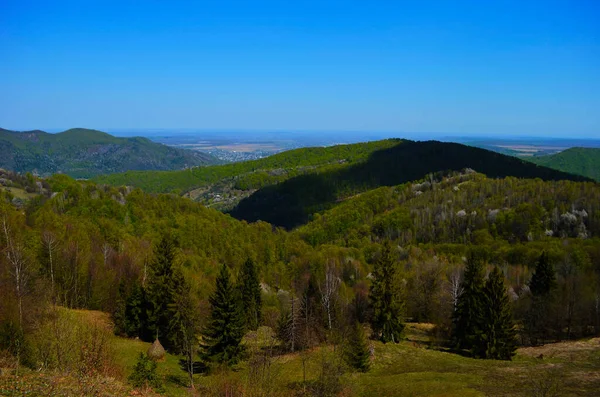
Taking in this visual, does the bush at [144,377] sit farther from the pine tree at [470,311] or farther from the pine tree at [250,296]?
the pine tree at [470,311]

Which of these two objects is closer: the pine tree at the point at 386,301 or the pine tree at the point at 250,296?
the pine tree at the point at 386,301

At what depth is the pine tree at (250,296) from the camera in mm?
62656

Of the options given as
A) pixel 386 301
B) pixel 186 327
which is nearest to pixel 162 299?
pixel 186 327

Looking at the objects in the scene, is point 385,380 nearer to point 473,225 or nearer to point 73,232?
point 73,232

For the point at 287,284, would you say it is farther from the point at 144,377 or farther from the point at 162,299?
the point at 144,377

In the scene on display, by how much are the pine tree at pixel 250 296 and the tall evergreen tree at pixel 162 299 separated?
13.7 meters

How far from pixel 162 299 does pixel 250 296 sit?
1692cm

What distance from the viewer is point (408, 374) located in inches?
1574

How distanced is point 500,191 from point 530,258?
7643cm

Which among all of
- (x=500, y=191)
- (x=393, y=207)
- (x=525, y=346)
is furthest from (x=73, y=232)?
(x=500, y=191)

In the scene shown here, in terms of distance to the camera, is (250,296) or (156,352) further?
(250,296)

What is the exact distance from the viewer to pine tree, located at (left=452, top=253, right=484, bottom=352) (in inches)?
1980

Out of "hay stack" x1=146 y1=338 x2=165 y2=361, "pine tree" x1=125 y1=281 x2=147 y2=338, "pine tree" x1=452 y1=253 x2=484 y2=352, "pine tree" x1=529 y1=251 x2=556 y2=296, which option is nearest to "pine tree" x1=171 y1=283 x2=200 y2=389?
"hay stack" x1=146 y1=338 x2=165 y2=361

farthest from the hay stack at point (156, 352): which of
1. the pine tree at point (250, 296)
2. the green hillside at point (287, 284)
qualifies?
the pine tree at point (250, 296)
